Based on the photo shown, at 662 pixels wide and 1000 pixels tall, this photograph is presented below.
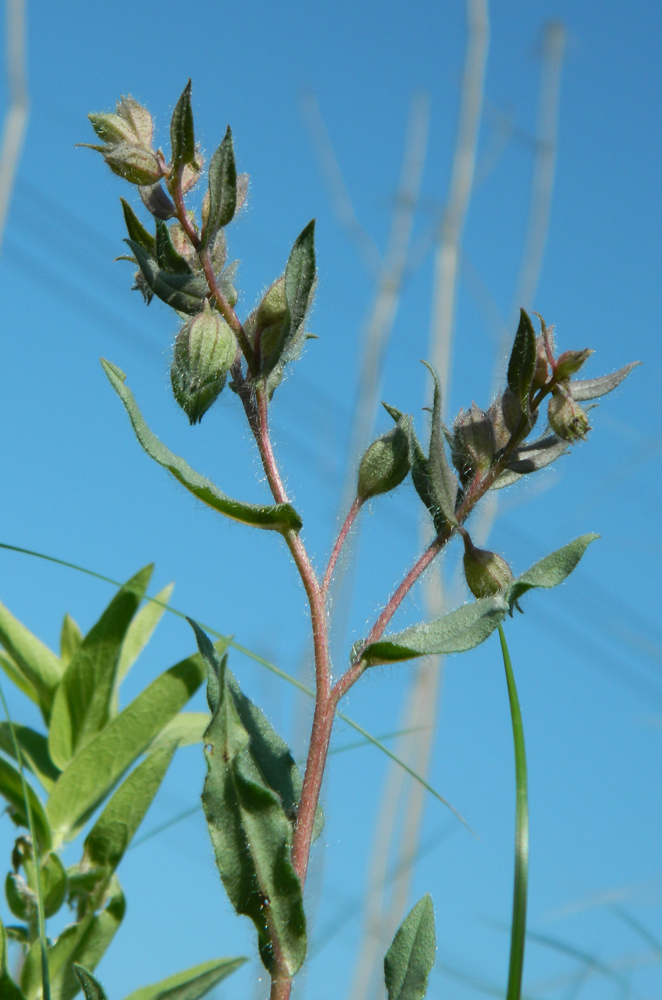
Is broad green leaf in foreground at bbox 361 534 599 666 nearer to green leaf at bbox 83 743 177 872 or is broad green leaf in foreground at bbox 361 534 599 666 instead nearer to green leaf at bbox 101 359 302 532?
green leaf at bbox 101 359 302 532

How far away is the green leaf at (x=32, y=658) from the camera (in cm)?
106

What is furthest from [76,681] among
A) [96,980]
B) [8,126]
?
[8,126]

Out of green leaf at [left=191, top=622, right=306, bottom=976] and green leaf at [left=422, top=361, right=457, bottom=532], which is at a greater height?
green leaf at [left=422, top=361, right=457, bottom=532]

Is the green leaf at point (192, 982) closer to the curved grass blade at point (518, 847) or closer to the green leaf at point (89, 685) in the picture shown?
the green leaf at point (89, 685)

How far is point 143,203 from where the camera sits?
2.67ft

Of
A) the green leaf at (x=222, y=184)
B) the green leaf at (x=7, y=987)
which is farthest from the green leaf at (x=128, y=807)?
the green leaf at (x=222, y=184)

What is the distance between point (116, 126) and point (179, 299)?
174mm

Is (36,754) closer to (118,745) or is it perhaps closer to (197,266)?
(118,745)

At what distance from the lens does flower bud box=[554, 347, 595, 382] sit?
803mm

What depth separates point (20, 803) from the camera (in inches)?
37.5

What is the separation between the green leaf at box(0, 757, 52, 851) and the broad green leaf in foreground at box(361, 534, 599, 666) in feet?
1.32

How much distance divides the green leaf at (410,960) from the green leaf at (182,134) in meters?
0.66

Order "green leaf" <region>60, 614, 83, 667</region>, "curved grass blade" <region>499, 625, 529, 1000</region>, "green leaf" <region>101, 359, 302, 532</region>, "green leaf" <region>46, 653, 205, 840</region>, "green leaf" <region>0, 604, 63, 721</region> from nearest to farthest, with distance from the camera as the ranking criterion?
"curved grass blade" <region>499, 625, 529, 1000</region> → "green leaf" <region>101, 359, 302, 532</region> → "green leaf" <region>46, 653, 205, 840</region> → "green leaf" <region>0, 604, 63, 721</region> → "green leaf" <region>60, 614, 83, 667</region>

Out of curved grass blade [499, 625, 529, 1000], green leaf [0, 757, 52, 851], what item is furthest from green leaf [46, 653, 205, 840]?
curved grass blade [499, 625, 529, 1000]
